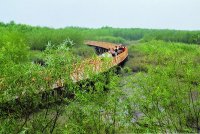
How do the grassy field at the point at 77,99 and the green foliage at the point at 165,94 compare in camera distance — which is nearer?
the grassy field at the point at 77,99

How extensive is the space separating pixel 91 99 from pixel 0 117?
317 centimetres

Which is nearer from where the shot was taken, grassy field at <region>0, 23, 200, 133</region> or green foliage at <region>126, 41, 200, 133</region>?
grassy field at <region>0, 23, 200, 133</region>

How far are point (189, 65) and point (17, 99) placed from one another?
24.8ft

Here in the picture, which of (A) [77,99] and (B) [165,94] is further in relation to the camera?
(B) [165,94]

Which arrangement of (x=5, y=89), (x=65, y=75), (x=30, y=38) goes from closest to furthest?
(x=5, y=89) < (x=65, y=75) < (x=30, y=38)

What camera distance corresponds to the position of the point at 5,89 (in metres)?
12.0

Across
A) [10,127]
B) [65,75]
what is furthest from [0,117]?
[65,75]

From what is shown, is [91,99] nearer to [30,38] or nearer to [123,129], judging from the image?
[123,129]

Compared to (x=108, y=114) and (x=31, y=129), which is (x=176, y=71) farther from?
(x=31, y=129)

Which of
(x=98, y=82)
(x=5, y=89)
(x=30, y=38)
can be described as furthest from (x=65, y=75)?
(x=30, y=38)

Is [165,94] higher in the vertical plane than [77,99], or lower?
higher

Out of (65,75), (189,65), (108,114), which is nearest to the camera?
(65,75)

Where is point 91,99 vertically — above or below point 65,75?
below

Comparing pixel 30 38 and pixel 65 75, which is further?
pixel 30 38
